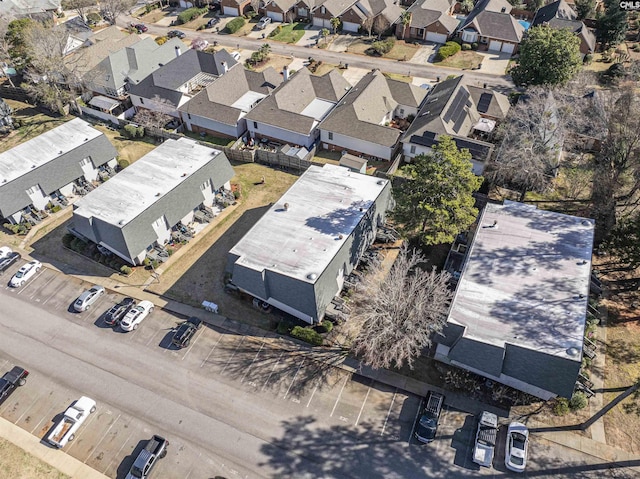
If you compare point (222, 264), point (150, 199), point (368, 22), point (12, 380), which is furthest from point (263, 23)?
point (12, 380)

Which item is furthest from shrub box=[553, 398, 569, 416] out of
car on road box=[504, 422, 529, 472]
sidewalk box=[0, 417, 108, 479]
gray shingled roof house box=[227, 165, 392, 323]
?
sidewalk box=[0, 417, 108, 479]

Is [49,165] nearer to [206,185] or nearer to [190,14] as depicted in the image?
[206,185]

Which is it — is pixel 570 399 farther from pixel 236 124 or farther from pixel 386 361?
pixel 236 124

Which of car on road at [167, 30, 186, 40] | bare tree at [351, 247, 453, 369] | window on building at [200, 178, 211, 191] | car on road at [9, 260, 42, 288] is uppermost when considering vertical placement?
car on road at [167, 30, 186, 40]

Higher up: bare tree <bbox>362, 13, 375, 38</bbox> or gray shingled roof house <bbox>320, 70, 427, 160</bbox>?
bare tree <bbox>362, 13, 375, 38</bbox>

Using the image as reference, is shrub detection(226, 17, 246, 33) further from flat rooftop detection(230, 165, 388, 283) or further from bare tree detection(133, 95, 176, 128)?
flat rooftop detection(230, 165, 388, 283)

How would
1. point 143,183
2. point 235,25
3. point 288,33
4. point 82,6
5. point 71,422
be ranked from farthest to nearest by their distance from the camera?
point 82,6, point 235,25, point 288,33, point 143,183, point 71,422

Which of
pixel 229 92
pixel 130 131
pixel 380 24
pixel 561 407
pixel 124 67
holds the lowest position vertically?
pixel 561 407
